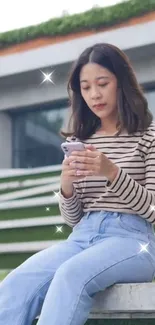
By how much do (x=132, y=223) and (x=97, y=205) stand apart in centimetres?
9

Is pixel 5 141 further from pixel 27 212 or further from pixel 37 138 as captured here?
pixel 27 212

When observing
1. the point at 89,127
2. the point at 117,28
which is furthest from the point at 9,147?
the point at 89,127

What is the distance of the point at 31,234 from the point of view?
13.0 feet

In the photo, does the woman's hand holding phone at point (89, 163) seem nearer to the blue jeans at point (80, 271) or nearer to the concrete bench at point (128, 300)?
the blue jeans at point (80, 271)

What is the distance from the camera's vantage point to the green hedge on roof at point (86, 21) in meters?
5.40

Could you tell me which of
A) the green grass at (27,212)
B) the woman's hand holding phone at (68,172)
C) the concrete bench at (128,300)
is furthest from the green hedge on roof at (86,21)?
the concrete bench at (128,300)

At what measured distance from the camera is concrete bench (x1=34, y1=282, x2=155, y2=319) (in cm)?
120

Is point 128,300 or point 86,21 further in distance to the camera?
point 86,21

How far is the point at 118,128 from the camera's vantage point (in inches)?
54.8

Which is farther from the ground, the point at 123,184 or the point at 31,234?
the point at 31,234

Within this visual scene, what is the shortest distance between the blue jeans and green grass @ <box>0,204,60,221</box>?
2700mm

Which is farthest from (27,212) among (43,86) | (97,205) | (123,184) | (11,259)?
(123,184)

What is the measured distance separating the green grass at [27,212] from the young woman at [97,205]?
8.59 ft

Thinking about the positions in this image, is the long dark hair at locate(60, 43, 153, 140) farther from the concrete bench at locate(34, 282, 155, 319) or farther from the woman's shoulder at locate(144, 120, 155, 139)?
the concrete bench at locate(34, 282, 155, 319)
